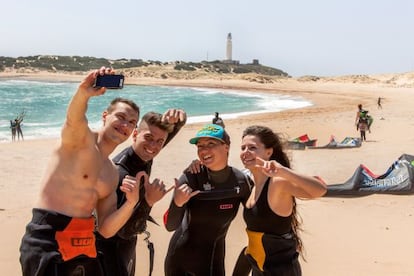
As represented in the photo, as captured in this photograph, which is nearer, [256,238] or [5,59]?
[256,238]

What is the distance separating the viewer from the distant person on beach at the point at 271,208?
11.1ft

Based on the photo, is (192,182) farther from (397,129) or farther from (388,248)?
(397,129)

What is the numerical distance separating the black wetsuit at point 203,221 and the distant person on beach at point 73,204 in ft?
2.54

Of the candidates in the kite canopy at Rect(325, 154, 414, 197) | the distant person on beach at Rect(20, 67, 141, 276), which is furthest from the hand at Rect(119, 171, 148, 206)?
the kite canopy at Rect(325, 154, 414, 197)

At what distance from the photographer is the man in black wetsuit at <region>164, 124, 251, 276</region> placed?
146 inches

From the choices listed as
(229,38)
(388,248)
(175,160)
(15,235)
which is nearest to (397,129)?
(175,160)

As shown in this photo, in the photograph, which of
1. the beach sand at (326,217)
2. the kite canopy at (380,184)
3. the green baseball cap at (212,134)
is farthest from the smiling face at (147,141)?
the kite canopy at (380,184)

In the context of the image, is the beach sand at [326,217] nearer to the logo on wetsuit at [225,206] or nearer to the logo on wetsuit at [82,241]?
the logo on wetsuit at [225,206]

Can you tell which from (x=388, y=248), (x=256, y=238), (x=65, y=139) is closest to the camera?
(x=65, y=139)

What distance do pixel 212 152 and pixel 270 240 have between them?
80 centimetres

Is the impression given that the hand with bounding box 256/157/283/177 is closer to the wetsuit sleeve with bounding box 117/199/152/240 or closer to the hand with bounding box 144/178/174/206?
the hand with bounding box 144/178/174/206

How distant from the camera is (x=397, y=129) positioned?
20.2m

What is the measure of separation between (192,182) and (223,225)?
1.39ft

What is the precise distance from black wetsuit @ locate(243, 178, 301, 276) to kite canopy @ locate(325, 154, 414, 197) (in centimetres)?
575
